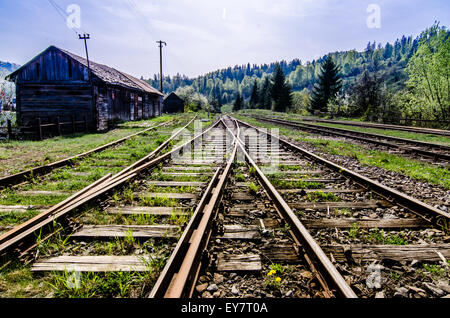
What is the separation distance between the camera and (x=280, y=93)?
58844 mm

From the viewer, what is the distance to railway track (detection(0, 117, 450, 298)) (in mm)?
2018

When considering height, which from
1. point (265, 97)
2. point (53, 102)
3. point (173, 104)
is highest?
point (265, 97)

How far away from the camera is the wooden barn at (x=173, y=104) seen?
54.2 metres

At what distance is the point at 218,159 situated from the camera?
7074 millimetres

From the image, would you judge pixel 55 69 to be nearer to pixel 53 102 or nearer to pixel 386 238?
pixel 53 102

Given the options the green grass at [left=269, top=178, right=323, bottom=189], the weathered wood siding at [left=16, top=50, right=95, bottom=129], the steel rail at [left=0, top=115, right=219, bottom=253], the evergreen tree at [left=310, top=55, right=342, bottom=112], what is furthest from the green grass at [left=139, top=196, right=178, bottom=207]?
the evergreen tree at [left=310, top=55, right=342, bottom=112]

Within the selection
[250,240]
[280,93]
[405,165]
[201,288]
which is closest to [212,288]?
[201,288]

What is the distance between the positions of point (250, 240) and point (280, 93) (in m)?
60.1

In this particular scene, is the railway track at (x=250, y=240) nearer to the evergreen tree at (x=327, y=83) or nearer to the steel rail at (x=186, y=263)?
the steel rail at (x=186, y=263)

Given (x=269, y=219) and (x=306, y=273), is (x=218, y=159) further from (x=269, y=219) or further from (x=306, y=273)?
(x=306, y=273)

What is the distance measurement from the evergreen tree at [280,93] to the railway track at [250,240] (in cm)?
5520

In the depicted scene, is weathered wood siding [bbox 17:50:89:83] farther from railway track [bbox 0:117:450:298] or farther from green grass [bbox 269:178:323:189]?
green grass [bbox 269:178:323:189]
